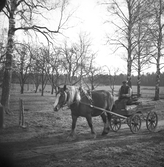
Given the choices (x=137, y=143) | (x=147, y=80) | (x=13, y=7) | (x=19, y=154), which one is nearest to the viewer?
(x=19, y=154)

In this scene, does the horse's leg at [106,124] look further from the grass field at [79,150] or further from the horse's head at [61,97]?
the horse's head at [61,97]

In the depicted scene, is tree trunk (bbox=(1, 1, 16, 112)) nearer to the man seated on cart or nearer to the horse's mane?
the horse's mane

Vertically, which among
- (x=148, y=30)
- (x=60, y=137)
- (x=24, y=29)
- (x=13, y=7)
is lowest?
(x=60, y=137)

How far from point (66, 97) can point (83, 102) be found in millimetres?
909

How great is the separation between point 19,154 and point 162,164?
3.78m

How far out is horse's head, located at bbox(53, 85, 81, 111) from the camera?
594cm

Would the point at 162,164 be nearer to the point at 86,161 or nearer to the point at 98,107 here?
the point at 86,161

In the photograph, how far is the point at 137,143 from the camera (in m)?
5.92

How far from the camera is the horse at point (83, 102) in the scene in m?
6.04

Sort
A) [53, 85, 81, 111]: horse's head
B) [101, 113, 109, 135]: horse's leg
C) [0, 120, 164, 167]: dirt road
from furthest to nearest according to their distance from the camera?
[101, 113, 109, 135]: horse's leg < [53, 85, 81, 111]: horse's head < [0, 120, 164, 167]: dirt road

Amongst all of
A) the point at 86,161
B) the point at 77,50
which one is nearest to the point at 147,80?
the point at 77,50

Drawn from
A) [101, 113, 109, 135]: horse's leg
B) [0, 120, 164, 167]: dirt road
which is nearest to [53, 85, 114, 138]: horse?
[101, 113, 109, 135]: horse's leg

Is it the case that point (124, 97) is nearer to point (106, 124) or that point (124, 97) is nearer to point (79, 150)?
point (106, 124)

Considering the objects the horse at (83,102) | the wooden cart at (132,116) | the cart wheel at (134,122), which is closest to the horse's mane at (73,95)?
the horse at (83,102)
